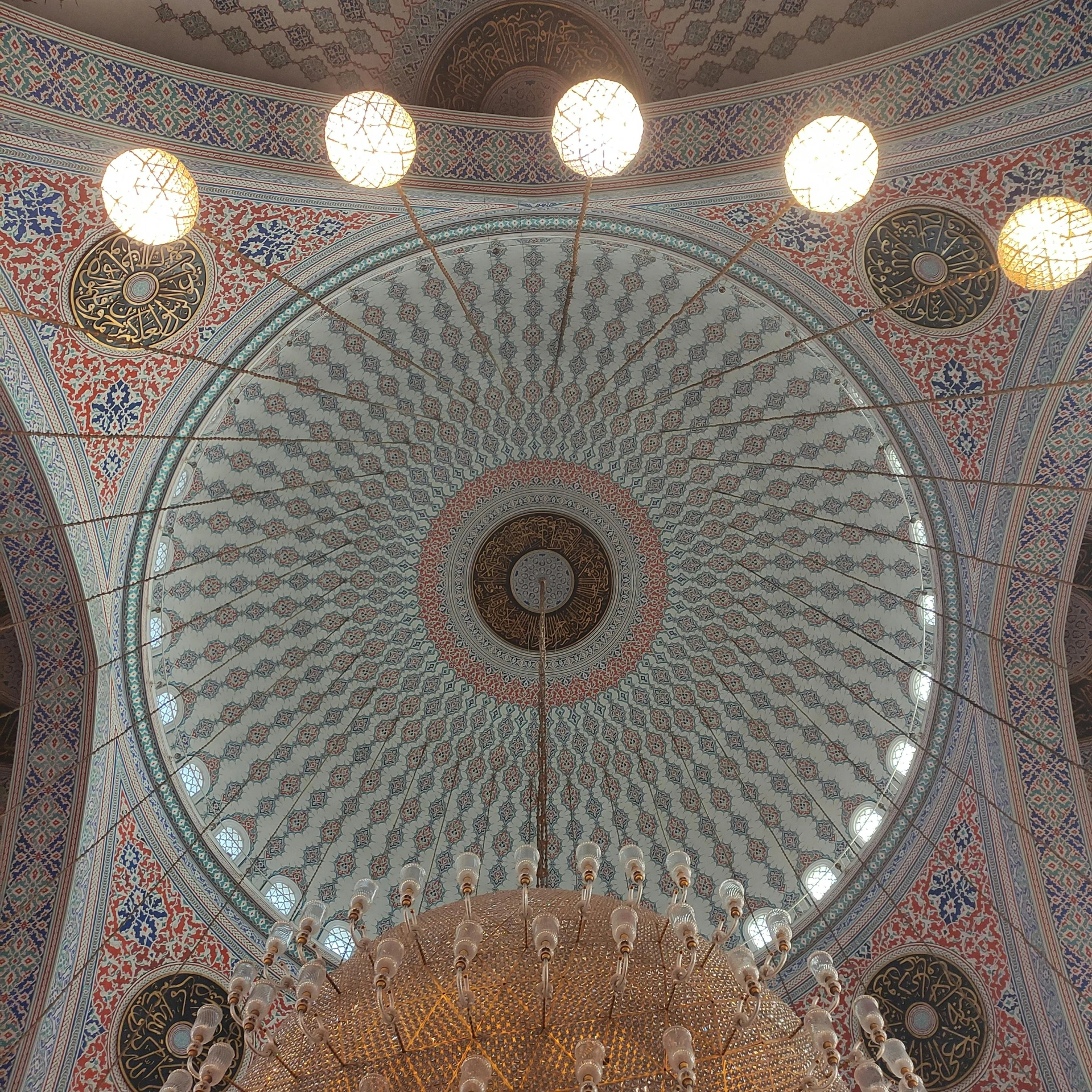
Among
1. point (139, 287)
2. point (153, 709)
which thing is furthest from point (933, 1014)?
point (139, 287)

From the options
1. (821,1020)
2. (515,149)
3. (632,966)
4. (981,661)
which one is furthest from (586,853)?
(515,149)

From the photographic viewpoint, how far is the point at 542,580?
6887mm

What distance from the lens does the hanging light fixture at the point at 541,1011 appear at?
259cm

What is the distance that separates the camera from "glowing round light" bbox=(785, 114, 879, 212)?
3654 millimetres

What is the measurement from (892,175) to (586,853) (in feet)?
11.9

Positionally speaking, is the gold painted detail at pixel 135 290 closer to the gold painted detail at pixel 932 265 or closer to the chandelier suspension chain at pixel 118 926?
the chandelier suspension chain at pixel 118 926

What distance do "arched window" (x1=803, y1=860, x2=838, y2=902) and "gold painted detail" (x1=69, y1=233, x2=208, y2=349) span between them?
510cm

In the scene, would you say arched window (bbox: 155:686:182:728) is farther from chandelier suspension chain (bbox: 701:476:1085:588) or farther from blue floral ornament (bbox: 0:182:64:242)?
chandelier suspension chain (bbox: 701:476:1085:588)

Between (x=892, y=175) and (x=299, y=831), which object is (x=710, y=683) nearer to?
(x=299, y=831)

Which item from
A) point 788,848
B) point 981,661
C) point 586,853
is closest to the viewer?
point 586,853

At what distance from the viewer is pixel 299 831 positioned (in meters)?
Result: 6.61

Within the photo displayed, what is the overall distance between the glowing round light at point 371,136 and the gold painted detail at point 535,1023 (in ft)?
9.26

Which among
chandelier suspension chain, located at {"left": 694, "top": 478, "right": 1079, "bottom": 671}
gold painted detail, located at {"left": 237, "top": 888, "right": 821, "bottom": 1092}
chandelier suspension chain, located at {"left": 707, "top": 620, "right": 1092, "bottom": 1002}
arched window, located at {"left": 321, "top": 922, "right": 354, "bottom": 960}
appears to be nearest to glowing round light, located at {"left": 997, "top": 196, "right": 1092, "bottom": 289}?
chandelier suspension chain, located at {"left": 694, "top": 478, "right": 1079, "bottom": 671}

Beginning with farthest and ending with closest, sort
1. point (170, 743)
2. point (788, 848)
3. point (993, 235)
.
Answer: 1. point (788, 848)
2. point (170, 743)
3. point (993, 235)
